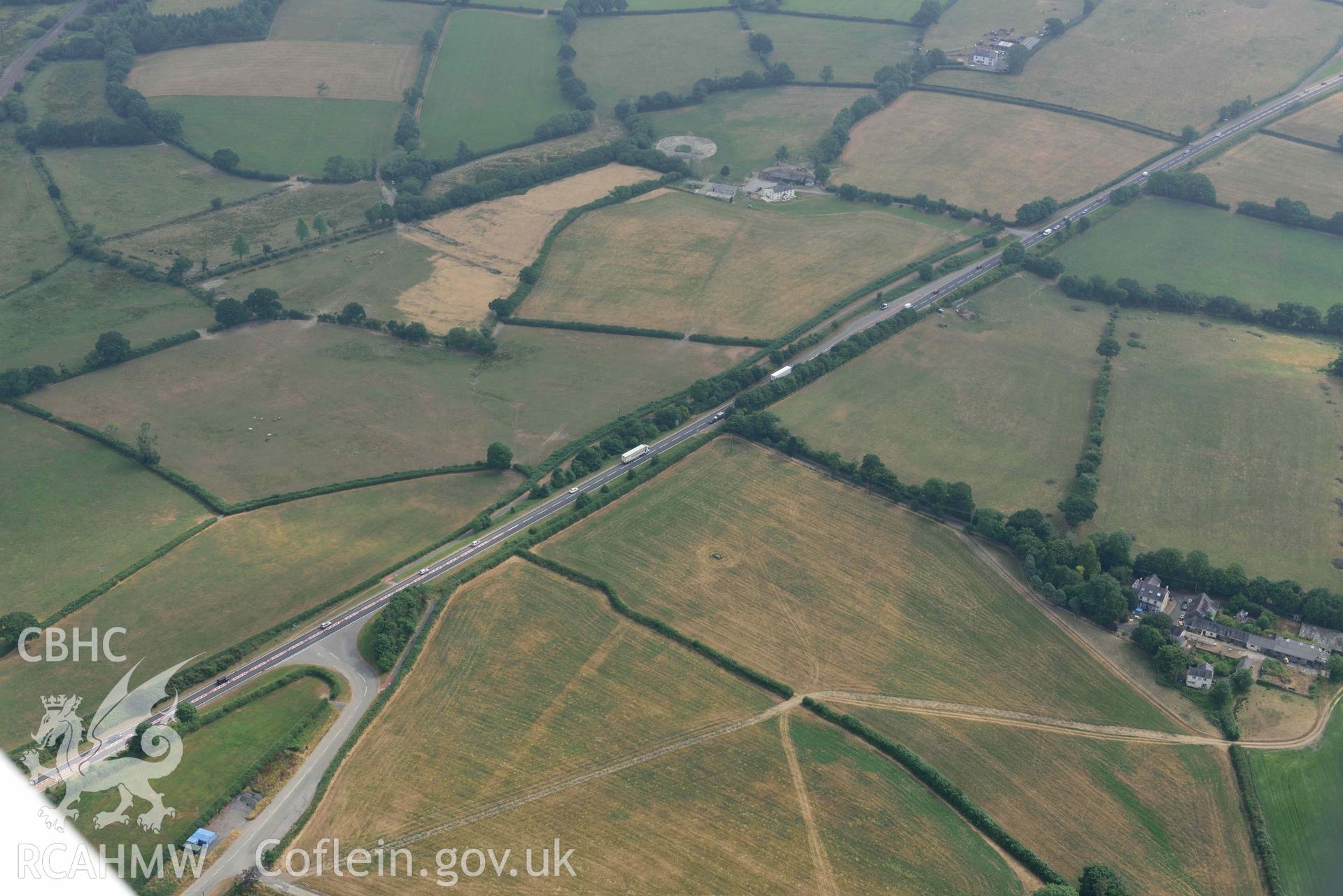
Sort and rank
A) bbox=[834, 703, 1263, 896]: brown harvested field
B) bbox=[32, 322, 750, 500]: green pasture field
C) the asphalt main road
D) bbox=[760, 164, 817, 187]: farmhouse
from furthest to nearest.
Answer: bbox=[760, 164, 817, 187]: farmhouse
bbox=[32, 322, 750, 500]: green pasture field
the asphalt main road
bbox=[834, 703, 1263, 896]: brown harvested field

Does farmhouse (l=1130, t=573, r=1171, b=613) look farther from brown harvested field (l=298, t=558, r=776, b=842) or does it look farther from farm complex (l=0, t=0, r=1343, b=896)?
brown harvested field (l=298, t=558, r=776, b=842)

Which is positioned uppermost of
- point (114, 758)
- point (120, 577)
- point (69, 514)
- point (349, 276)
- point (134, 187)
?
point (134, 187)

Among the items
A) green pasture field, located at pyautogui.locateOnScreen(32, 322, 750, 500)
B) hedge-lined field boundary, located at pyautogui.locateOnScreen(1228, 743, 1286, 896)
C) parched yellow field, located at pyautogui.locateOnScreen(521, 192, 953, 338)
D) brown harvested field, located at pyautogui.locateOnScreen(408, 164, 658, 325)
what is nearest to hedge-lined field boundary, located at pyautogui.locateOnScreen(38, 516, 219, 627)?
green pasture field, located at pyautogui.locateOnScreen(32, 322, 750, 500)

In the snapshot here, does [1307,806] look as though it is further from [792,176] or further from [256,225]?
[256,225]

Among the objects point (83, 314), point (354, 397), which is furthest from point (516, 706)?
point (83, 314)

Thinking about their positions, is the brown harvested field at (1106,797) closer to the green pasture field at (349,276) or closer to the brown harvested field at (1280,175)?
the green pasture field at (349,276)

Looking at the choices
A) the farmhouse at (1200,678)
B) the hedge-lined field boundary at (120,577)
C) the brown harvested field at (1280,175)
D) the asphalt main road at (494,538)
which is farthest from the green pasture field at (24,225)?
the brown harvested field at (1280,175)

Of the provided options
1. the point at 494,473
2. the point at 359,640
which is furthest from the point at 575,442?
the point at 359,640
